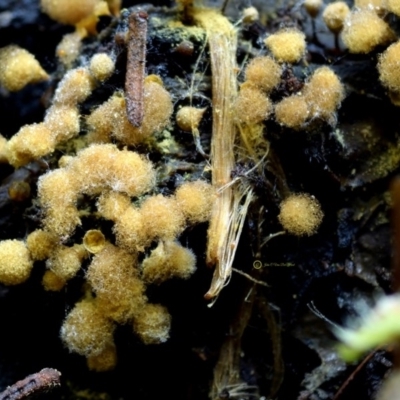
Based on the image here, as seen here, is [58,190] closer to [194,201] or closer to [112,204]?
[112,204]

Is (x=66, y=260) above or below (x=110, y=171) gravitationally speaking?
below

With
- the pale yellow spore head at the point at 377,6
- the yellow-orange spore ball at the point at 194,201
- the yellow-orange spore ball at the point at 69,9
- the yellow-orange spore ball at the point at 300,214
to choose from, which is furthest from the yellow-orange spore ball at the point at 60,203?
the pale yellow spore head at the point at 377,6

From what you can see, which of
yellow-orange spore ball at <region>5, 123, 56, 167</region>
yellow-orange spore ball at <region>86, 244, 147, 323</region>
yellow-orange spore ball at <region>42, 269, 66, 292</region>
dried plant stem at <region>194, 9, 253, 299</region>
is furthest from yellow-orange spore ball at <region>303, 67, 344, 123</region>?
yellow-orange spore ball at <region>42, 269, 66, 292</region>

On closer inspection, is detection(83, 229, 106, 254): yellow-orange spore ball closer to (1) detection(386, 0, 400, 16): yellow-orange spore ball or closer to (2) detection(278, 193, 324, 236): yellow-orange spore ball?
(2) detection(278, 193, 324, 236): yellow-orange spore ball

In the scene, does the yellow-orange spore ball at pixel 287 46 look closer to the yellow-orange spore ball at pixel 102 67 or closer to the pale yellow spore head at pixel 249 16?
the pale yellow spore head at pixel 249 16

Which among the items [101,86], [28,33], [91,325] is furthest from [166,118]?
[28,33]

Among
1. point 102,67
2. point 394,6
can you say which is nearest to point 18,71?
point 102,67
